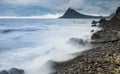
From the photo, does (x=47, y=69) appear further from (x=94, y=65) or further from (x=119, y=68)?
(x=119, y=68)

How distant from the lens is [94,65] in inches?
464

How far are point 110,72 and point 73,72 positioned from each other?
1902 millimetres

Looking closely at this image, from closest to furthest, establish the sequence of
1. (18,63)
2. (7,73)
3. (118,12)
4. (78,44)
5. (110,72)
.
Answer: (110,72)
(7,73)
(18,63)
(78,44)
(118,12)

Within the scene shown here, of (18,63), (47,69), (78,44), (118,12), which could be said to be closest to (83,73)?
(47,69)

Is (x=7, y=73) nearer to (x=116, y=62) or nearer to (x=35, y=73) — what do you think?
(x=35, y=73)

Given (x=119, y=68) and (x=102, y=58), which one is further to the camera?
(x=102, y=58)

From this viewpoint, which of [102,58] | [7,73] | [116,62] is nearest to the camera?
[116,62]

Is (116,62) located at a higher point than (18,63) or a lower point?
higher

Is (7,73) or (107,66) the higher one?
(107,66)

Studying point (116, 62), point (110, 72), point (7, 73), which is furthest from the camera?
point (7, 73)

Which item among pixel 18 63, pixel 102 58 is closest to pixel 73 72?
pixel 102 58

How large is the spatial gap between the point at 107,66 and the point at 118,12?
47261 mm

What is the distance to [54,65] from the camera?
15758mm

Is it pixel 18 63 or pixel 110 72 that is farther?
pixel 18 63
